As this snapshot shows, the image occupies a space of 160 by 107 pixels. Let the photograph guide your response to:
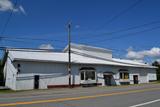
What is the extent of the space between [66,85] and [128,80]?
17207mm

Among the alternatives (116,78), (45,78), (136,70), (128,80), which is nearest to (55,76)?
(45,78)

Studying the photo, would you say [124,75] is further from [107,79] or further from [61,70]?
[61,70]

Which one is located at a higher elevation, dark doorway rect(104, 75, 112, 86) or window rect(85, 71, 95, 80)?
window rect(85, 71, 95, 80)

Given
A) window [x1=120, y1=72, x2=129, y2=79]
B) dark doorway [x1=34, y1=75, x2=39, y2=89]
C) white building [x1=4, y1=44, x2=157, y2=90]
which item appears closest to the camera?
white building [x1=4, y1=44, x2=157, y2=90]

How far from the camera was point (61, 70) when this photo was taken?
Result: 36938 millimetres

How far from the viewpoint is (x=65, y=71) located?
3738cm

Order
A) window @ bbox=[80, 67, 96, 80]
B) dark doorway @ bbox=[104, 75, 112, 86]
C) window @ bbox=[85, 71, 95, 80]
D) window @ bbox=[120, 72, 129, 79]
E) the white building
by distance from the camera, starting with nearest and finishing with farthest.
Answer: the white building → window @ bbox=[80, 67, 96, 80] → window @ bbox=[85, 71, 95, 80] → dark doorway @ bbox=[104, 75, 112, 86] → window @ bbox=[120, 72, 129, 79]

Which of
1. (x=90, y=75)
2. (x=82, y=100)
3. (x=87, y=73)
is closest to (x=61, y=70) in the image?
(x=87, y=73)

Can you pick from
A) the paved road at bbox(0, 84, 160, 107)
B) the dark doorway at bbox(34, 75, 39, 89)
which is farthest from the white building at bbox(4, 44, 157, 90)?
the paved road at bbox(0, 84, 160, 107)

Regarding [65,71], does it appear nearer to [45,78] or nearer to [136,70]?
[45,78]

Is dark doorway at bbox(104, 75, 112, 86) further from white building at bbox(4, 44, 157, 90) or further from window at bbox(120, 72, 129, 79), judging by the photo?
window at bbox(120, 72, 129, 79)

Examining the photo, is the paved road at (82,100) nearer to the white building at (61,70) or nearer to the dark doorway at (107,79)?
the white building at (61,70)

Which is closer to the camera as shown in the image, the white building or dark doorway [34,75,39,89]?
the white building

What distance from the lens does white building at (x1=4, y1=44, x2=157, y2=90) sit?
3281cm
